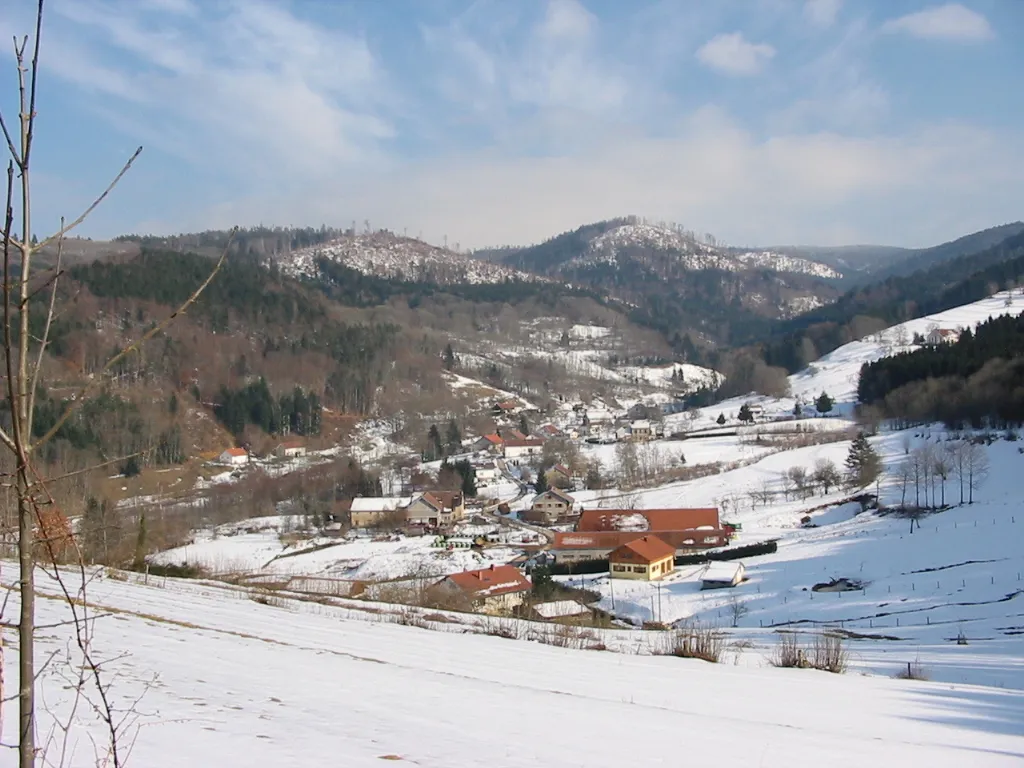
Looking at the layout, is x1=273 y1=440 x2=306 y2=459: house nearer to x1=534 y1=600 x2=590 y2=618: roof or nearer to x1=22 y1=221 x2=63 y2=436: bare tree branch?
x1=534 y1=600 x2=590 y2=618: roof

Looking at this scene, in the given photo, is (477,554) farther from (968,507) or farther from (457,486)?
(968,507)

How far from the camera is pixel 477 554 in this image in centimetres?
3512

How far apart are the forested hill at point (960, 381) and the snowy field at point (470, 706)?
4632 centimetres

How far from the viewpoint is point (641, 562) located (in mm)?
29172

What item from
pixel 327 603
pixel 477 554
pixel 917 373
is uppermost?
pixel 917 373

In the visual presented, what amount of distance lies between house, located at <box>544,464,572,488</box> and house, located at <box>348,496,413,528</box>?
11.9m

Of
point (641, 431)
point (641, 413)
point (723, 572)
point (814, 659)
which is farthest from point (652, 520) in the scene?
point (641, 413)

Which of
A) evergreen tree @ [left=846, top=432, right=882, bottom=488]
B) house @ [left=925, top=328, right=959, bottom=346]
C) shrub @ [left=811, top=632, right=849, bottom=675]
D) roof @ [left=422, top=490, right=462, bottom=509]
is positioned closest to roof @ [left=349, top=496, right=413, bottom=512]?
roof @ [left=422, top=490, right=462, bottom=509]

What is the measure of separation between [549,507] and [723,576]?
21.0 m

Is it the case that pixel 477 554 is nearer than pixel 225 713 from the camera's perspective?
No

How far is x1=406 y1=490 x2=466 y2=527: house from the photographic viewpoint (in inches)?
1750

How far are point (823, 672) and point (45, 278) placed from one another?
7581 millimetres

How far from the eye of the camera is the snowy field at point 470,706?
10.6 feet

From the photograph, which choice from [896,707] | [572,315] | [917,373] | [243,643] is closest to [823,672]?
[896,707]
